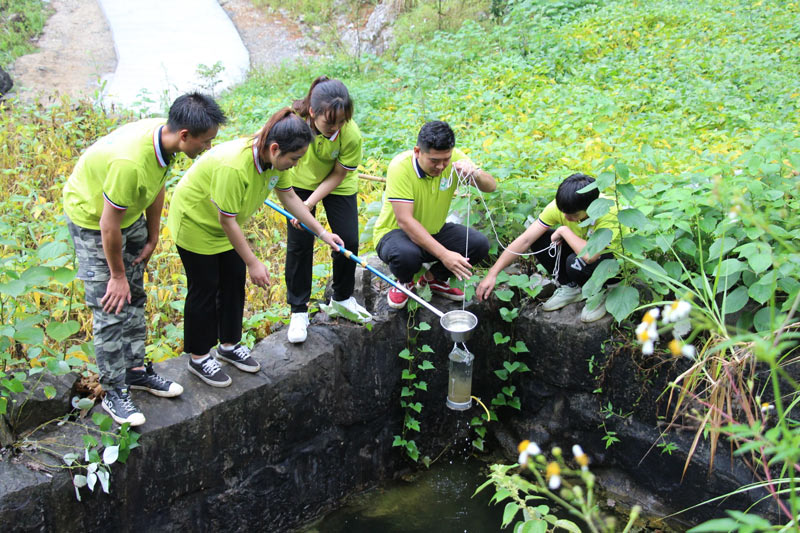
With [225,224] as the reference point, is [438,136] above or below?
above

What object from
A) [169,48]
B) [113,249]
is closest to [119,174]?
[113,249]

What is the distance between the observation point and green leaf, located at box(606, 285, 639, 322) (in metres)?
3.12

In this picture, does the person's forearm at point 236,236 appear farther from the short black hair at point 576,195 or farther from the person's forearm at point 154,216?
the short black hair at point 576,195

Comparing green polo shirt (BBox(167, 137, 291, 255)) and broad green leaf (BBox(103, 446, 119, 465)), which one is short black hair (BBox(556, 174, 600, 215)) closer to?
green polo shirt (BBox(167, 137, 291, 255))

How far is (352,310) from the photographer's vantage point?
3.45 m

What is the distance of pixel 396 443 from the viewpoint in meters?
3.65

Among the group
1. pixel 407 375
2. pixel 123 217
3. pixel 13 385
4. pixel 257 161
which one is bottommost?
pixel 407 375

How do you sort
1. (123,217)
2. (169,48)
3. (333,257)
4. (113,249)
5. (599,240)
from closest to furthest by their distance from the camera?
(113,249) → (123,217) → (599,240) → (333,257) → (169,48)

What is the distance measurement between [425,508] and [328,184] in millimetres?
1841

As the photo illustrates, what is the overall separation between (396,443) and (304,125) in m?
1.95

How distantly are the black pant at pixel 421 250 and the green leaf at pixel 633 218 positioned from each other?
80 centimetres

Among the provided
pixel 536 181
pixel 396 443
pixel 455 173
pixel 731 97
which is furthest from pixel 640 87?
pixel 396 443

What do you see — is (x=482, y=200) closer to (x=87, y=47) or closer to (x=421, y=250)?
(x=421, y=250)

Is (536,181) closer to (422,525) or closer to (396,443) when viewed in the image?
(396,443)
